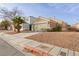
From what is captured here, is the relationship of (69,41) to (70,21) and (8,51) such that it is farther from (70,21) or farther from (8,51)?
(8,51)

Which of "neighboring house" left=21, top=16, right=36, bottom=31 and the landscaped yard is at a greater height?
"neighboring house" left=21, top=16, right=36, bottom=31

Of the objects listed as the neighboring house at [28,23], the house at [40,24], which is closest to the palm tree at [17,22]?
the neighboring house at [28,23]

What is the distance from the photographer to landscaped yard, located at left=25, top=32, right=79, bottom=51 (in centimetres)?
175

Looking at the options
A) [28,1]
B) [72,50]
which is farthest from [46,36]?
[28,1]

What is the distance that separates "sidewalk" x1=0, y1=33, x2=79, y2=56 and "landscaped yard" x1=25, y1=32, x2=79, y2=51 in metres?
0.05

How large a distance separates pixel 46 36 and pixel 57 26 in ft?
0.57

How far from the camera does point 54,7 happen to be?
177 cm

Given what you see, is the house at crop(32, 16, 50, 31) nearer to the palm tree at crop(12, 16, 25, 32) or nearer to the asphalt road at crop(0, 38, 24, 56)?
the palm tree at crop(12, 16, 25, 32)

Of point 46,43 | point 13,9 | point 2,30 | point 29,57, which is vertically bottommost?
point 29,57

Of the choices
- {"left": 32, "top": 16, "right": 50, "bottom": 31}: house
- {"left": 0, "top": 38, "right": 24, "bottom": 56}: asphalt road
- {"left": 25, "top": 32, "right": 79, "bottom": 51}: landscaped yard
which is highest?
{"left": 32, "top": 16, "right": 50, "bottom": 31}: house

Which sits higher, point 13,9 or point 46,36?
point 13,9

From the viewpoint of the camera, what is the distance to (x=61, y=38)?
1779 millimetres

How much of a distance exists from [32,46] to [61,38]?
1.13ft

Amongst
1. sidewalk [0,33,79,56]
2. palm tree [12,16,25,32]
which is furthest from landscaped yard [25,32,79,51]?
palm tree [12,16,25,32]
